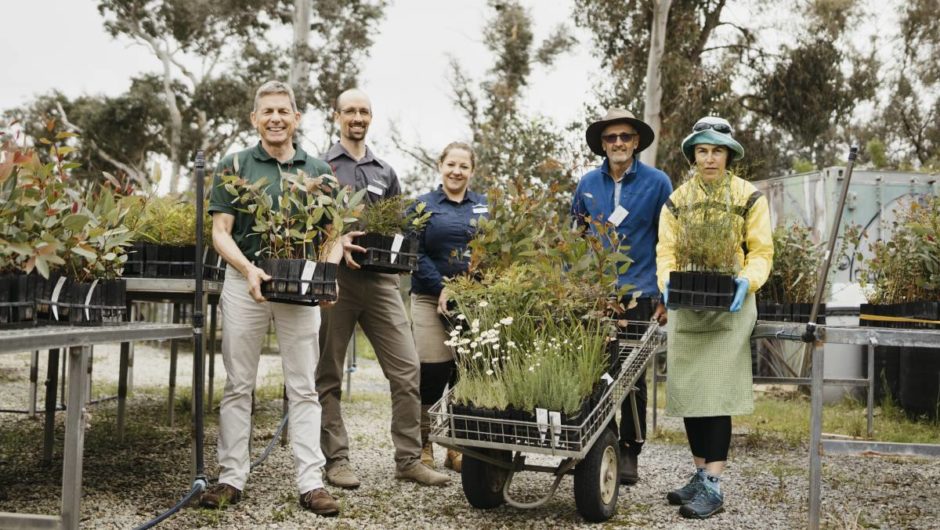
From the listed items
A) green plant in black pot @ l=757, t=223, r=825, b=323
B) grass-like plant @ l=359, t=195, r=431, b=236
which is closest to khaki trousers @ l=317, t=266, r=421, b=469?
grass-like plant @ l=359, t=195, r=431, b=236

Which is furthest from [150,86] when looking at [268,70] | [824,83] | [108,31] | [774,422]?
[774,422]

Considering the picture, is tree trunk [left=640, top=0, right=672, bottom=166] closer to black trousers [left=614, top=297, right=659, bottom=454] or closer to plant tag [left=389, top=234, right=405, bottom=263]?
black trousers [left=614, top=297, right=659, bottom=454]

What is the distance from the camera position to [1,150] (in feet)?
8.56

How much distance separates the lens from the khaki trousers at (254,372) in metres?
3.45

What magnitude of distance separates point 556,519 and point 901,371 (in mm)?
4536

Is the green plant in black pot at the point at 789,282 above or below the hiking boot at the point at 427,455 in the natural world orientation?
above

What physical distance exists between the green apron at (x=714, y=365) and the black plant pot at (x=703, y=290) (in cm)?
16

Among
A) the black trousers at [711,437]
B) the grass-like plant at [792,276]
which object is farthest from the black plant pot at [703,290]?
the grass-like plant at [792,276]

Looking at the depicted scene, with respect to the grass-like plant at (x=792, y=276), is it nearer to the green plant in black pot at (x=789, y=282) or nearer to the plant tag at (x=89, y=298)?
the green plant in black pot at (x=789, y=282)

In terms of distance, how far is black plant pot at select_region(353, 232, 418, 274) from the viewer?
3795 mm

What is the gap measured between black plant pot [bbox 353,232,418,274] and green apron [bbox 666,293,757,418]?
123cm

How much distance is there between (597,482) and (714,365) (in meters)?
0.67

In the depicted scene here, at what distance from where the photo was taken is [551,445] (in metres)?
3.09

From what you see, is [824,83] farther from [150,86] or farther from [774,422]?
[150,86]
